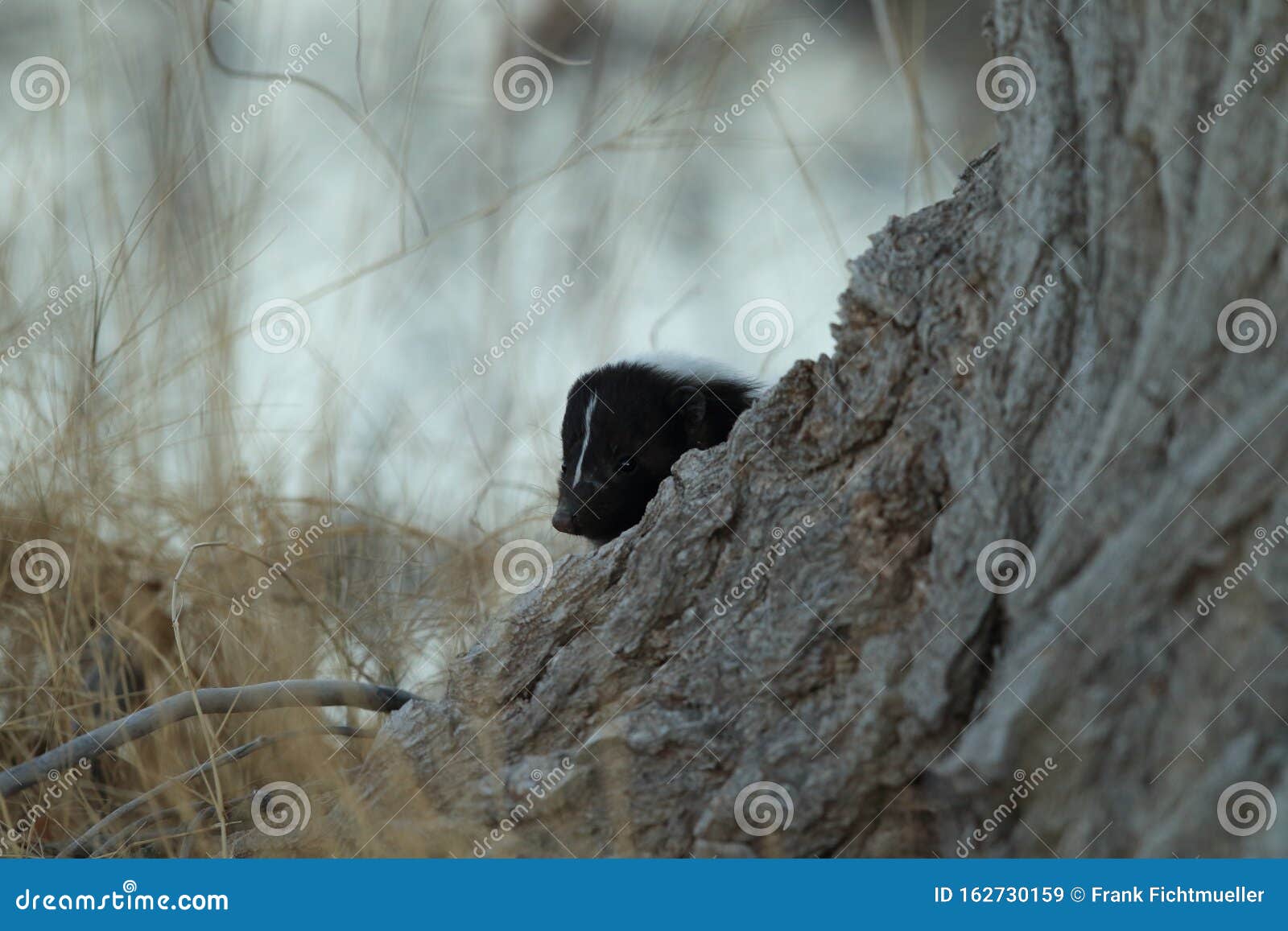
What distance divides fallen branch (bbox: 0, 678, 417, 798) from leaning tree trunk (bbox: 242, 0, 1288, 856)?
1.25 ft

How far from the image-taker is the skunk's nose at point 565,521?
347cm

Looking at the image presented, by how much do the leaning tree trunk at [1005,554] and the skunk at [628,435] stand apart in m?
1.06

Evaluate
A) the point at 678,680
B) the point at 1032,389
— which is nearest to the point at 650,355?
the point at 678,680

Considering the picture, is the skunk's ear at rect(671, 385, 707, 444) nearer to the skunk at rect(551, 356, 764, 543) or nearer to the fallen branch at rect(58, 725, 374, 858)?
the skunk at rect(551, 356, 764, 543)

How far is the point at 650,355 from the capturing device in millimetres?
4152

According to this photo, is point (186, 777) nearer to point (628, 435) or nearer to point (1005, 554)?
point (628, 435)

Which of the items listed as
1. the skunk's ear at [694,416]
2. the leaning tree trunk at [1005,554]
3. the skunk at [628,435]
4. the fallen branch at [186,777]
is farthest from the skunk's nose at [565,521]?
the leaning tree trunk at [1005,554]

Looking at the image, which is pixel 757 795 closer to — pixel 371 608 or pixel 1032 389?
pixel 1032 389

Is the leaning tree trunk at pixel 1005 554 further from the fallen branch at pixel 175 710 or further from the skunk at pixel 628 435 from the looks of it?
the skunk at pixel 628 435

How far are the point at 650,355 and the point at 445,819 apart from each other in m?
2.12

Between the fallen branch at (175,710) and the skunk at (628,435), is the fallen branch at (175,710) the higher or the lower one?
the lower one

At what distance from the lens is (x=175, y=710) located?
2.67m

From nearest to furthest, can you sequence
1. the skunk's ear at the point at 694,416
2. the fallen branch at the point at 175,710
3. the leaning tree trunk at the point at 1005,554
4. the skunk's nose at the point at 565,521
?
the leaning tree trunk at the point at 1005,554, the fallen branch at the point at 175,710, the skunk's nose at the point at 565,521, the skunk's ear at the point at 694,416

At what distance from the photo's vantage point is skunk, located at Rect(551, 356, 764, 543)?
3561mm
